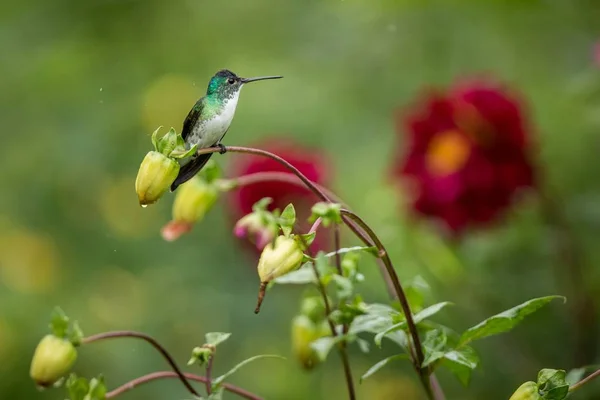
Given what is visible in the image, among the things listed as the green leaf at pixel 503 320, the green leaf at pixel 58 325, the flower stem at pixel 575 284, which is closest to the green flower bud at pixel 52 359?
the green leaf at pixel 58 325

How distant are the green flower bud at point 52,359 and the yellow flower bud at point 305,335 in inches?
5.8

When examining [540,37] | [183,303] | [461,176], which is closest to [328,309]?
[461,176]

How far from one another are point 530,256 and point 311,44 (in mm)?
831

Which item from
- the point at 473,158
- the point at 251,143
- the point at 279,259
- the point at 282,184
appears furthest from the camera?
the point at 251,143

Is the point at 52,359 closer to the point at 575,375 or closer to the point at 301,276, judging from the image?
the point at 301,276

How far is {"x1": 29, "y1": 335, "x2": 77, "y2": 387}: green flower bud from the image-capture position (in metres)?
0.50

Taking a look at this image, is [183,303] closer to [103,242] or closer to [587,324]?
[103,242]

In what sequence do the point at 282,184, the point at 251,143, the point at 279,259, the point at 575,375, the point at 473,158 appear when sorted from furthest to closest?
the point at 251,143
the point at 473,158
the point at 282,184
the point at 575,375
the point at 279,259

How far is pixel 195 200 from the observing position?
23.3 inches

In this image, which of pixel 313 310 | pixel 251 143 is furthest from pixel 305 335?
pixel 251 143

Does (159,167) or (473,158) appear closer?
(159,167)

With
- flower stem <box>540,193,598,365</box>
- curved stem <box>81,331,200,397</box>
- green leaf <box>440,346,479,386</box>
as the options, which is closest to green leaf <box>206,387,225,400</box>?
curved stem <box>81,331,200,397</box>

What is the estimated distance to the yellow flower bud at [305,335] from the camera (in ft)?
1.91

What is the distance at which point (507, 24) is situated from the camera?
4.61ft
